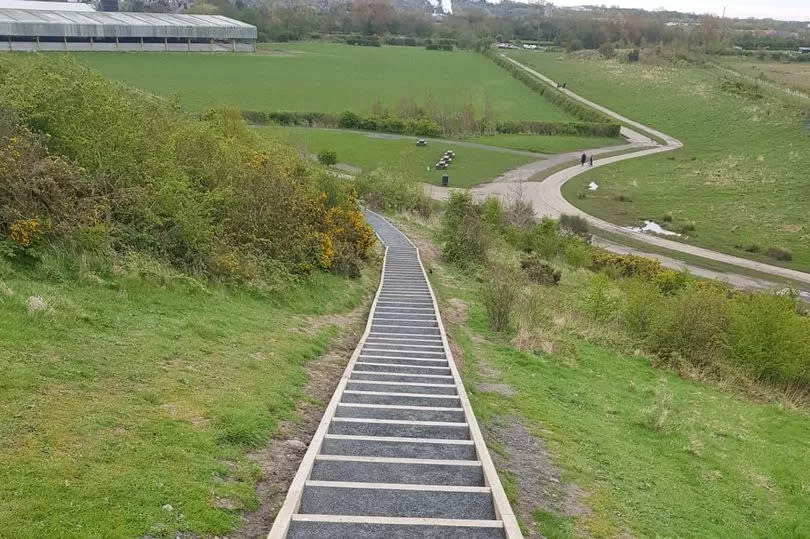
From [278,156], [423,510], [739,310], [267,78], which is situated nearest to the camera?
[423,510]

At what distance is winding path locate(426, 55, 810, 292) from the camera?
127 ft

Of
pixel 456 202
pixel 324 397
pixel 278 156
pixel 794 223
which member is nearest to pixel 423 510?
pixel 324 397

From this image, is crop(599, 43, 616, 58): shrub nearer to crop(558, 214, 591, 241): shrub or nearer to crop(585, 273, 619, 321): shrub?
crop(558, 214, 591, 241): shrub

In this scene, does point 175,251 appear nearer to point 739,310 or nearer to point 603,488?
point 603,488

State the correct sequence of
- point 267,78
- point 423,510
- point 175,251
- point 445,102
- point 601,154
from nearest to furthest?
point 423,510 < point 175,251 < point 601,154 < point 445,102 < point 267,78

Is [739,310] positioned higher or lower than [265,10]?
lower

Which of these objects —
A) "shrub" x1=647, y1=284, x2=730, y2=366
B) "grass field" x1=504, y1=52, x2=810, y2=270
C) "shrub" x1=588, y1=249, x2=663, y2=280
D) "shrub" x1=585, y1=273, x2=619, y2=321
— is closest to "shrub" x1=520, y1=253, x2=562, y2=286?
"shrub" x1=585, y1=273, x2=619, y2=321

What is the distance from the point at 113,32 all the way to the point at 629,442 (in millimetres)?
118476

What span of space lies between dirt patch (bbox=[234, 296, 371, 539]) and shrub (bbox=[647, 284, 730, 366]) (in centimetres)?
1043

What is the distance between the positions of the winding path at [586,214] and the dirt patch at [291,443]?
30784 mm

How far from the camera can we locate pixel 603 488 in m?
9.02

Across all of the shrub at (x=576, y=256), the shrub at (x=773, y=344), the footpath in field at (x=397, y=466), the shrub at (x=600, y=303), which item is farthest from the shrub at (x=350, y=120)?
the footpath in field at (x=397, y=466)

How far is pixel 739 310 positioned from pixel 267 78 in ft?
309

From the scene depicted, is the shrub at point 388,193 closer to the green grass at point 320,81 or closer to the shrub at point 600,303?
the shrub at point 600,303
